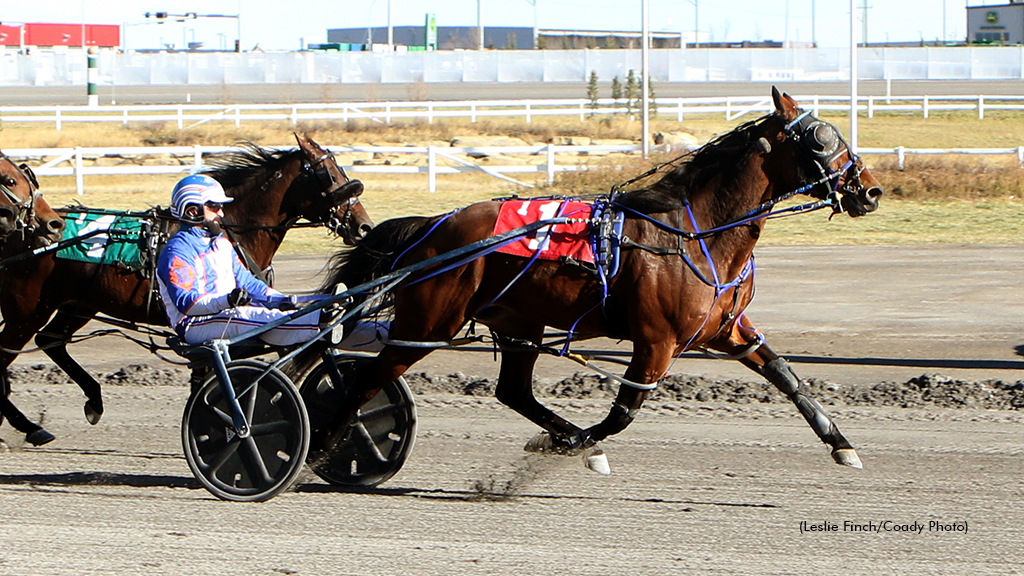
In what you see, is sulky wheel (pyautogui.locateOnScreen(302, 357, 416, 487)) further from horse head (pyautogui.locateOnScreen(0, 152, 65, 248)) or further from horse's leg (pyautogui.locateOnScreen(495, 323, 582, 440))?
horse head (pyautogui.locateOnScreen(0, 152, 65, 248))

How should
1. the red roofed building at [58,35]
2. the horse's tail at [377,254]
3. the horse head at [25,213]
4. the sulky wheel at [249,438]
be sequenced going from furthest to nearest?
the red roofed building at [58,35] < the horse head at [25,213] < the horse's tail at [377,254] < the sulky wheel at [249,438]

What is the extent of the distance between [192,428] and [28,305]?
1.85 meters

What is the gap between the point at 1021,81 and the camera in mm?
45781

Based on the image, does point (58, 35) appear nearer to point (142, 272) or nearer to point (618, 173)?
point (618, 173)

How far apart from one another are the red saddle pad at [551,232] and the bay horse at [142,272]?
1606 millimetres

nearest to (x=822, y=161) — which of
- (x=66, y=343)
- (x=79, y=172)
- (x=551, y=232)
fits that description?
(x=551, y=232)

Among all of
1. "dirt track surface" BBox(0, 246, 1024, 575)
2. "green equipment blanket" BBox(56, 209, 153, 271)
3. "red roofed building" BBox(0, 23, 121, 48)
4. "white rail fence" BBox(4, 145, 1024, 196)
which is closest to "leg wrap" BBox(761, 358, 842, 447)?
"dirt track surface" BBox(0, 246, 1024, 575)

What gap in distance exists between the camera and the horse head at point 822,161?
5.27 metres

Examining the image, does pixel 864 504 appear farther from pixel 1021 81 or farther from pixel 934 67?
pixel 934 67

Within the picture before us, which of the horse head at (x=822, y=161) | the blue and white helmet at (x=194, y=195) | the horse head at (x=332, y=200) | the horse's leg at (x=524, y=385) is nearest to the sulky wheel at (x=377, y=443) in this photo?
the horse's leg at (x=524, y=385)

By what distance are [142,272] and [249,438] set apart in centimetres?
163

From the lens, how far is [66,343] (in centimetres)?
684

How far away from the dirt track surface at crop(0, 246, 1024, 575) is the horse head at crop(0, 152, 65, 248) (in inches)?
45.5

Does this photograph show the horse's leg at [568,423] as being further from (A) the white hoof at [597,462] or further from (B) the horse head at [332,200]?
(B) the horse head at [332,200]
